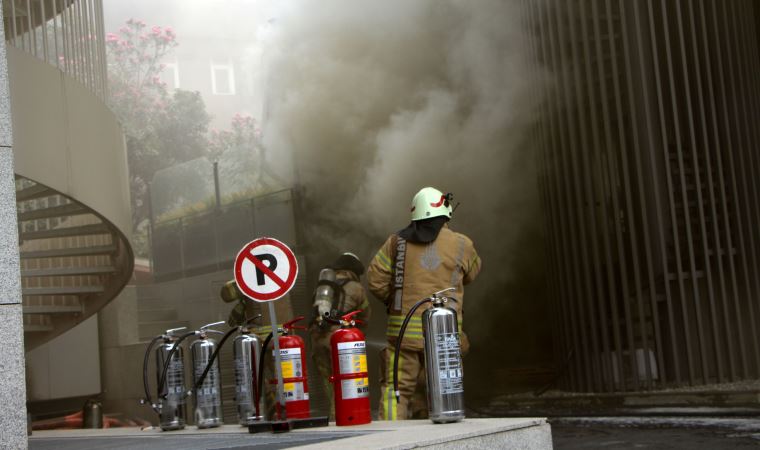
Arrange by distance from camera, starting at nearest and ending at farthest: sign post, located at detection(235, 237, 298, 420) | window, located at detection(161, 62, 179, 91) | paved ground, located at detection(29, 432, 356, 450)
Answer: paved ground, located at detection(29, 432, 356, 450)
sign post, located at detection(235, 237, 298, 420)
window, located at detection(161, 62, 179, 91)

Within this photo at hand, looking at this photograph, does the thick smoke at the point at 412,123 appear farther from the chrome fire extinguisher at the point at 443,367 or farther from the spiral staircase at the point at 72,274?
the chrome fire extinguisher at the point at 443,367

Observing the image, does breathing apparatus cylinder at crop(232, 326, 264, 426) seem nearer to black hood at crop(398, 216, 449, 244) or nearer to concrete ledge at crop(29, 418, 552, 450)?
concrete ledge at crop(29, 418, 552, 450)

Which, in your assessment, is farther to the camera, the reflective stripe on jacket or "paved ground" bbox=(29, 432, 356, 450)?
the reflective stripe on jacket

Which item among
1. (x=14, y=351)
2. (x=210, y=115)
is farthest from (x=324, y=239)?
(x=210, y=115)

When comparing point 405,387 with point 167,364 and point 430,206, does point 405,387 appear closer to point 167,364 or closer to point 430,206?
point 430,206

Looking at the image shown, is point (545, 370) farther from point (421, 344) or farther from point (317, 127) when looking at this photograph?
point (421, 344)

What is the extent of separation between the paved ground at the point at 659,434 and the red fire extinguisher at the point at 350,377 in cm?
171

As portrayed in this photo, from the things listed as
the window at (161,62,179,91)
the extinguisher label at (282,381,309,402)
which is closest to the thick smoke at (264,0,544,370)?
the extinguisher label at (282,381,309,402)

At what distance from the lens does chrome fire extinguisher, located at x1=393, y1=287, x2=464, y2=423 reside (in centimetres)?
508

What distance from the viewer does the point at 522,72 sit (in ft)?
38.9

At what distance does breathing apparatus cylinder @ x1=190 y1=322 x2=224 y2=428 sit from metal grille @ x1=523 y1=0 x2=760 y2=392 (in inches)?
174

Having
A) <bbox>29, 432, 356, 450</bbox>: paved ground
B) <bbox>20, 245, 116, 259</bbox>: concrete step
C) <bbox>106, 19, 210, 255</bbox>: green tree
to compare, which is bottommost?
<bbox>29, 432, 356, 450</bbox>: paved ground

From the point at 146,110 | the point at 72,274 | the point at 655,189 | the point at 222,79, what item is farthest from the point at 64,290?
the point at 222,79

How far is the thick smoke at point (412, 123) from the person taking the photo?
481 inches
